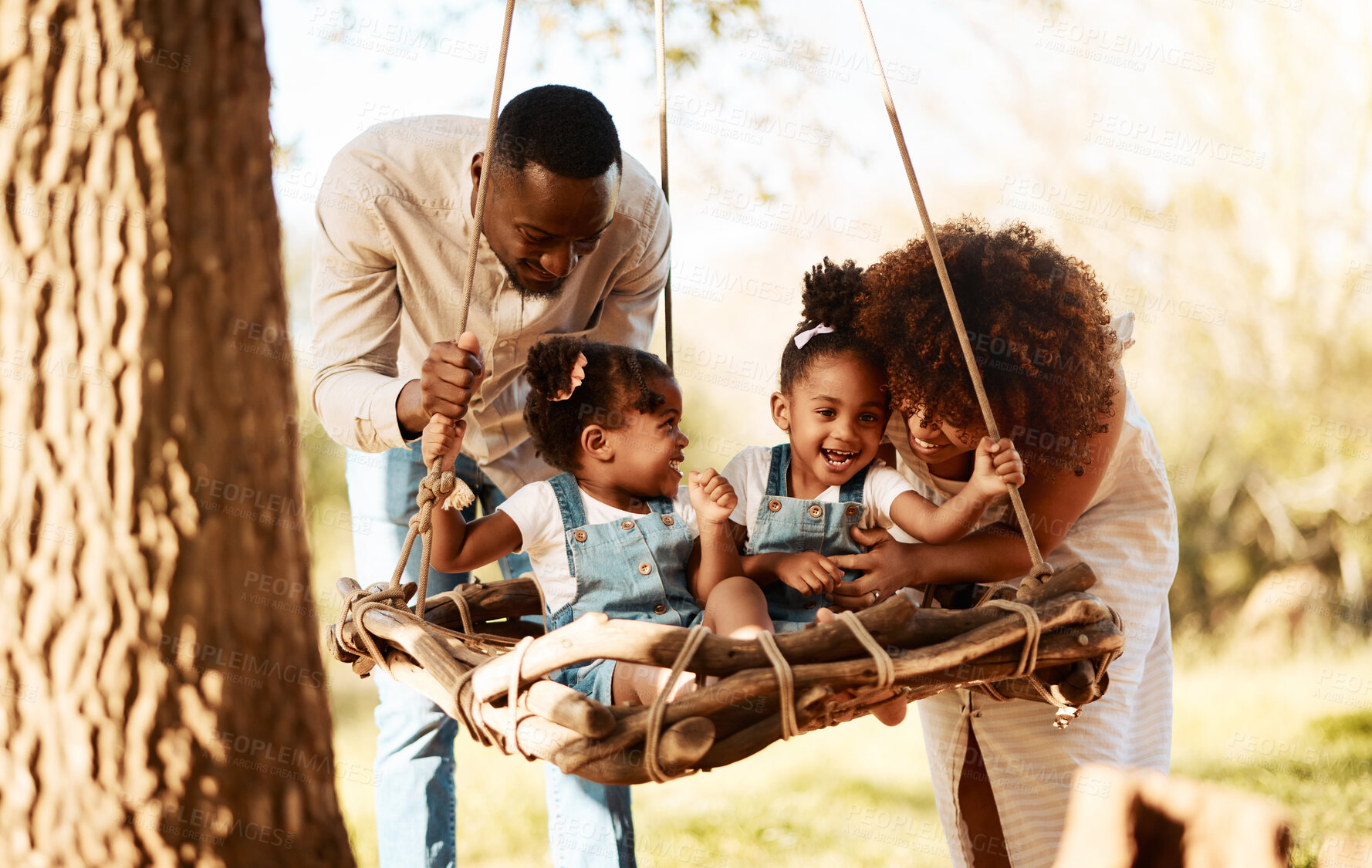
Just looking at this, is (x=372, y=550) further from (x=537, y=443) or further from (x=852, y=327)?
(x=852, y=327)

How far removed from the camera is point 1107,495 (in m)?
1.96

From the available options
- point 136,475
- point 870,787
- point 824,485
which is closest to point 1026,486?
point 824,485

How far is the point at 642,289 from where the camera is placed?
Result: 7.77 ft

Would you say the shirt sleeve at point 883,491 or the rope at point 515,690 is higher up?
the shirt sleeve at point 883,491

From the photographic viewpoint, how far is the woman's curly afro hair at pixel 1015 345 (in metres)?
1.73

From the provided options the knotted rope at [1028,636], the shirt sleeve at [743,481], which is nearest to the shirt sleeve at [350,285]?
the shirt sleeve at [743,481]

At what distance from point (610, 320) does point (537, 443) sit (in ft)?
1.38

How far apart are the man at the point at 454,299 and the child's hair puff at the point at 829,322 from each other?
0.40 m

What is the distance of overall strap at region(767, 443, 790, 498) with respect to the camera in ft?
6.29

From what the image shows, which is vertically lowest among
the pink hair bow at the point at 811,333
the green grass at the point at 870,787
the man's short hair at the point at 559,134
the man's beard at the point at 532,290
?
the green grass at the point at 870,787

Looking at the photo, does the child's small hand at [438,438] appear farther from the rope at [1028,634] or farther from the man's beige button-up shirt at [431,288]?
the rope at [1028,634]

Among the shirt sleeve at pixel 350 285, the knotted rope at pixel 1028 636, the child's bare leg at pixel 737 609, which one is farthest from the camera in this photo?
the shirt sleeve at pixel 350 285

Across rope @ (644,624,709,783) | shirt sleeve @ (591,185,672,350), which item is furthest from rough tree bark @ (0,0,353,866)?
rope @ (644,624,709,783)

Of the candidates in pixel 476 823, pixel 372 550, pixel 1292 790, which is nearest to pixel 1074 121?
pixel 1292 790
